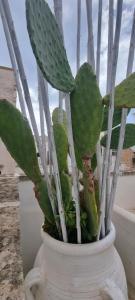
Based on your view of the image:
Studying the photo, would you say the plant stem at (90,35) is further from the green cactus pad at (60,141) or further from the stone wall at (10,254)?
the stone wall at (10,254)

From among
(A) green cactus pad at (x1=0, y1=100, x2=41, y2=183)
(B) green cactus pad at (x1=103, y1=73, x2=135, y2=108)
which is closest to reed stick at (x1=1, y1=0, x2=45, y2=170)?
(A) green cactus pad at (x1=0, y1=100, x2=41, y2=183)

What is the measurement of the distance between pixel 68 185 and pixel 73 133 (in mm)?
133

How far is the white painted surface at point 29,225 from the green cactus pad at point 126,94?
0.64 metres

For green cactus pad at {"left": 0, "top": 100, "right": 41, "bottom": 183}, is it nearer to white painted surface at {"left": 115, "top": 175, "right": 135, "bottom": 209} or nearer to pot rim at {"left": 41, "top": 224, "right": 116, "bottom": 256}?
Result: pot rim at {"left": 41, "top": 224, "right": 116, "bottom": 256}

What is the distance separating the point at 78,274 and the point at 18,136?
275mm

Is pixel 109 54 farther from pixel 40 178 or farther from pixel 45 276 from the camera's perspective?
pixel 45 276

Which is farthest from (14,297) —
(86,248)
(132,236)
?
(132,236)

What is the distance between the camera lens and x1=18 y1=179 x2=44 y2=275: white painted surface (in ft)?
2.63

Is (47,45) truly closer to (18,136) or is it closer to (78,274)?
(18,136)

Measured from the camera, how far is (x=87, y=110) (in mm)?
363

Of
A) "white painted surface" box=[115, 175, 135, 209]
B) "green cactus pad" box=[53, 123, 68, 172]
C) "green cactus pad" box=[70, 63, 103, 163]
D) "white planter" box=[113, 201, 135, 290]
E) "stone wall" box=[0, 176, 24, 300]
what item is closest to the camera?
"stone wall" box=[0, 176, 24, 300]

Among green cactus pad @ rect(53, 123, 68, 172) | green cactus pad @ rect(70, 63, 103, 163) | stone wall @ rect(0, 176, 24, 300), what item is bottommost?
stone wall @ rect(0, 176, 24, 300)

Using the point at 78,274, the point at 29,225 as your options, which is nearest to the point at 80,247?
the point at 78,274

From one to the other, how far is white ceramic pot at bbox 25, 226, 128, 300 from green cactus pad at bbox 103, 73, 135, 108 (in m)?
0.25
